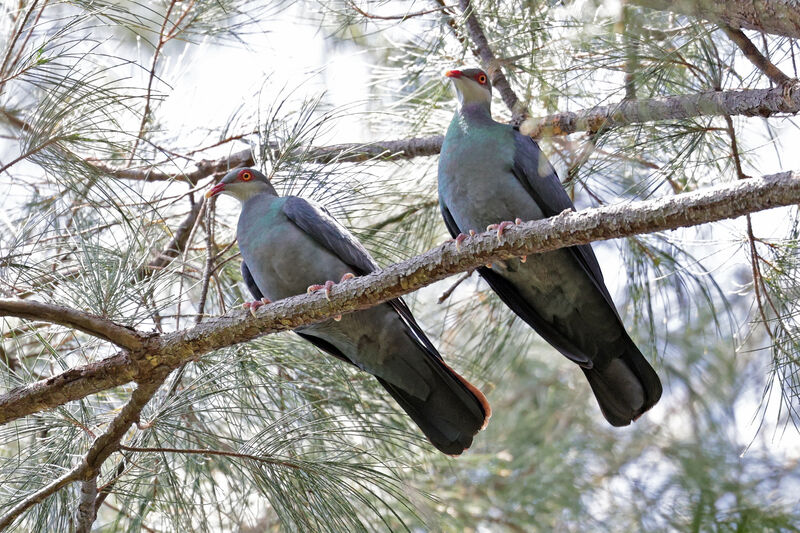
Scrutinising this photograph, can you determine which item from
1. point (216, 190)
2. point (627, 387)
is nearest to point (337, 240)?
point (216, 190)

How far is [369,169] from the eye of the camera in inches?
123

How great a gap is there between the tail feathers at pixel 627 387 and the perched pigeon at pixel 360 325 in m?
0.42

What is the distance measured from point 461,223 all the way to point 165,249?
3.86 feet

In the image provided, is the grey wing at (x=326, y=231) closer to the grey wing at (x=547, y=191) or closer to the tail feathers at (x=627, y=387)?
the grey wing at (x=547, y=191)

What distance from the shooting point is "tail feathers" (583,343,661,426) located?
2.75 meters

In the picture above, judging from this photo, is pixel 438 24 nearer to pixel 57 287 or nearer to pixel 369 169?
pixel 369 169

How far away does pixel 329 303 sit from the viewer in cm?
219

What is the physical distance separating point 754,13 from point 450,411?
60.7 inches

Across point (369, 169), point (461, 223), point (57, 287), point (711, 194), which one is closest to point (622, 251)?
point (461, 223)

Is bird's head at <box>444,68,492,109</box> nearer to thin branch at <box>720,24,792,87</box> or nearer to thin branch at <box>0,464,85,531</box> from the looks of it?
thin branch at <box>720,24,792,87</box>

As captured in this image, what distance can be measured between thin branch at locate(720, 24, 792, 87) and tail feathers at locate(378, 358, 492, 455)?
1292mm

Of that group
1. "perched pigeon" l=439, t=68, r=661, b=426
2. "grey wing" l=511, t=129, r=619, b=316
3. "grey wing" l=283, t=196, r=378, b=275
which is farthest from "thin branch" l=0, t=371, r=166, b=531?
"grey wing" l=511, t=129, r=619, b=316

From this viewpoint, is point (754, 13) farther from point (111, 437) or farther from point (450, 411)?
point (111, 437)

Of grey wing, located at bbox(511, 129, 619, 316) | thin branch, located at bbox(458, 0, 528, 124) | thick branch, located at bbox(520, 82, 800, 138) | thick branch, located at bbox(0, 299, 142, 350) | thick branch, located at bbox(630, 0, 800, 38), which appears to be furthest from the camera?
thin branch, located at bbox(458, 0, 528, 124)
